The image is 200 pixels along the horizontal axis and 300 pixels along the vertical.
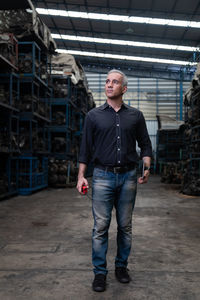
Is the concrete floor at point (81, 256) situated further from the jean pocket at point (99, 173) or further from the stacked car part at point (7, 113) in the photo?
the stacked car part at point (7, 113)

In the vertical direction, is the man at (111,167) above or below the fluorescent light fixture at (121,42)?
below

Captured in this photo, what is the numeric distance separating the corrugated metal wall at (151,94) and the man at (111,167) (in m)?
27.3

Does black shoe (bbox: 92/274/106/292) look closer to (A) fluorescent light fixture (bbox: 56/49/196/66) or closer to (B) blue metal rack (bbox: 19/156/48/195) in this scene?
(B) blue metal rack (bbox: 19/156/48/195)

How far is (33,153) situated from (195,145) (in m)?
5.49

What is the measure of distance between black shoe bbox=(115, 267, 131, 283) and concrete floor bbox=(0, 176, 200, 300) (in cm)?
5

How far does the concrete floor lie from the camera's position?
266cm

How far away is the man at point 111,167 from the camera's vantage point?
2.74 m

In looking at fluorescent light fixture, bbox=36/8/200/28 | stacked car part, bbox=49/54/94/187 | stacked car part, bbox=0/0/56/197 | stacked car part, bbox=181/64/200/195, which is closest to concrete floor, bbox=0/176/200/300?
stacked car part, bbox=0/0/56/197

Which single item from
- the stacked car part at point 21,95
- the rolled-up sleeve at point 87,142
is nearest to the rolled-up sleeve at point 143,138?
the rolled-up sleeve at point 87,142

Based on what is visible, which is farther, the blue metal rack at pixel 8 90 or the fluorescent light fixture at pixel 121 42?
the fluorescent light fixture at pixel 121 42

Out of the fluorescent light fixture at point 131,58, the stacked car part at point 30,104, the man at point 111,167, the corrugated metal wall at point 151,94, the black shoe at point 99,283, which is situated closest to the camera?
the black shoe at point 99,283

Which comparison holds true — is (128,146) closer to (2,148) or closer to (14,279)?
(14,279)

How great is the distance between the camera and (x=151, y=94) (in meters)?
29.8

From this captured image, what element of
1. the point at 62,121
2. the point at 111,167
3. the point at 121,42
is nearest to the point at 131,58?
the point at 121,42
